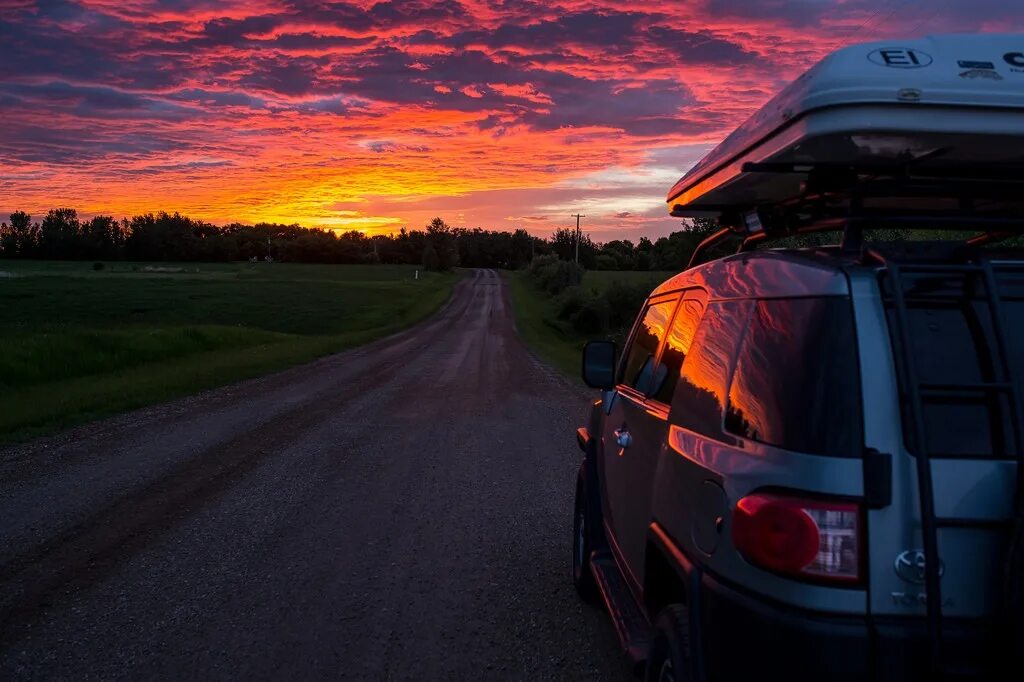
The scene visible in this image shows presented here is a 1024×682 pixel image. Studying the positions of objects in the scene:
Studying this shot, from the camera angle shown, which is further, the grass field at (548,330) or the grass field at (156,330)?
the grass field at (548,330)

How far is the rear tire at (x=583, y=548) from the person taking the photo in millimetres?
4992

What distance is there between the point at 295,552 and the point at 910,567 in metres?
4.72

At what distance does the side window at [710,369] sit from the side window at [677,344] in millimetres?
102

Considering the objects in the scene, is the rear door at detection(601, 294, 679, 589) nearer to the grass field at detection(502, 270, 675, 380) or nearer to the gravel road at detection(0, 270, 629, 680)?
the gravel road at detection(0, 270, 629, 680)

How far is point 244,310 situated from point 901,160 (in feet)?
184

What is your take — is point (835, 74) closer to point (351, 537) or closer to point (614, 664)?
point (614, 664)

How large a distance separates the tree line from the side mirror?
10485 centimetres

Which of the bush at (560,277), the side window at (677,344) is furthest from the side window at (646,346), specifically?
the bush at (560,277)

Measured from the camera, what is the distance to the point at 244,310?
55.8 metres

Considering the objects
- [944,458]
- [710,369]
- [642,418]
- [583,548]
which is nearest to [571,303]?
[583,548]

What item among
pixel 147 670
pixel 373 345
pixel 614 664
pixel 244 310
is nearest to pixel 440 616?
pixel 614 664

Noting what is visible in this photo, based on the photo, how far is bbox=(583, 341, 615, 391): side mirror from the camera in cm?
474

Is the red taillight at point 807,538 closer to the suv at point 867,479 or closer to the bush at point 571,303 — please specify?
the suv at point 867,479

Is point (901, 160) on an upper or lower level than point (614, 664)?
upper
